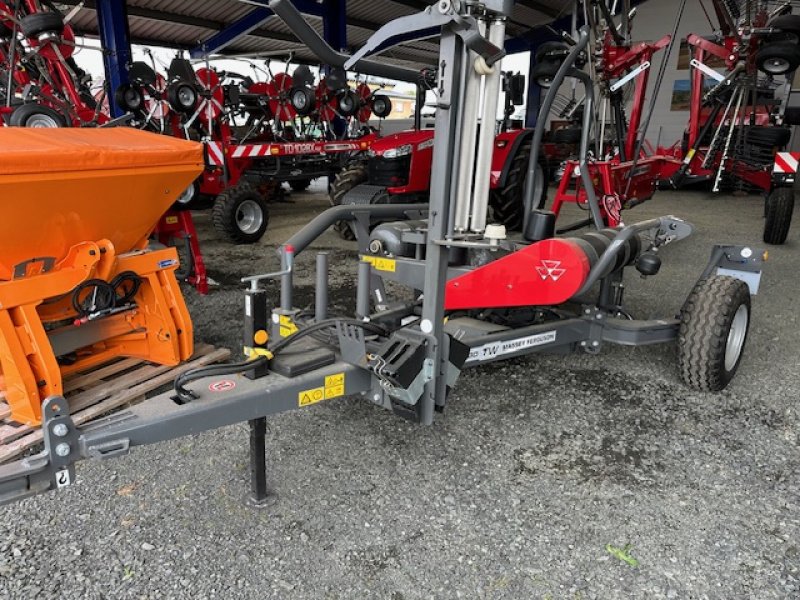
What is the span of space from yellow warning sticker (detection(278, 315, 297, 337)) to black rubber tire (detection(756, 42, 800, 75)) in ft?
18.3

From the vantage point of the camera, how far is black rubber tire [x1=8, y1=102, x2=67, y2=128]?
13.4ft

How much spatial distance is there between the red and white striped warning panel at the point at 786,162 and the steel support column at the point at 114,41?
27.0ft

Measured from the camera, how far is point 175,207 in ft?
15.2

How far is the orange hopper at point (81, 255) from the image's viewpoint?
95.1 inches

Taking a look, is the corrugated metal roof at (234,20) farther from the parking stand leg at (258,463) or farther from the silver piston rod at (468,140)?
the parking stand leg at (258,463)

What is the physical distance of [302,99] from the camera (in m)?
8.24

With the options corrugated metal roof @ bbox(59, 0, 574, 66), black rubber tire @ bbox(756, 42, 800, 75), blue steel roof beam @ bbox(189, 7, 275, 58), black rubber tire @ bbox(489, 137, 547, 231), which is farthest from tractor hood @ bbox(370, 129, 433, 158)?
blue steel roof beam @ bbox(189, 7, 275, 58)

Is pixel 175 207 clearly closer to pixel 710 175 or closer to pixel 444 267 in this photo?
pixel 444 267

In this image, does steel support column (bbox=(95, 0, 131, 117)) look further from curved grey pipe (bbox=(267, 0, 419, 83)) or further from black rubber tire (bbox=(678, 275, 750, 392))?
black rubber tire (bbox=(678, 275, 750, 392))

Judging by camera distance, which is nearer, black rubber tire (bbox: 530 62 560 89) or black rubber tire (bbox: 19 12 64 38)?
black rubber tire (bbox: 19 12 64 38)

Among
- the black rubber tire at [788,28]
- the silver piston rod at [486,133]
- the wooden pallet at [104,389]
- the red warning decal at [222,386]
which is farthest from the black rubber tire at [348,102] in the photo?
the red warning decal at [222,386]

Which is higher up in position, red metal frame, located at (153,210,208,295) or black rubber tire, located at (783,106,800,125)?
black rubber tire, located at (783,106,800,125)

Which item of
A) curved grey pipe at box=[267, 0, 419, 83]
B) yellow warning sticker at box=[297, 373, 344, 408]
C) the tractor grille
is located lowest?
yellow warning sticker at box=[297, 373, 344, 408]

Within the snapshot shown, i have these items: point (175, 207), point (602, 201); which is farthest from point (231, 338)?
point (602, 201)
